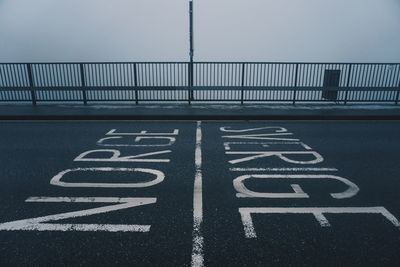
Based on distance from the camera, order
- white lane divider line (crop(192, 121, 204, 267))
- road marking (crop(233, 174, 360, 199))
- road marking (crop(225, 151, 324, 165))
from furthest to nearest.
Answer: road marking (crop(225, 151, 324, 165)) → road marking (crop(233, 174, 360, 199)) → white lane divider line (crop(192, 121, 204, 267))

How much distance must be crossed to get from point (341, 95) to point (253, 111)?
3926 mm

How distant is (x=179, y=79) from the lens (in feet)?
33.4

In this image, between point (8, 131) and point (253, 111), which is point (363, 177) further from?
point (8, 131)

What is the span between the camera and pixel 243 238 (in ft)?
9.80

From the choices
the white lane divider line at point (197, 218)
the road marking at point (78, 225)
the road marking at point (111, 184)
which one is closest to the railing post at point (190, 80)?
the white lane divider line at point (197, 218)

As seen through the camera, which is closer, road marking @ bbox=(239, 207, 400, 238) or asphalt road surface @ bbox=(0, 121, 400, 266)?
asphalt road surface @ bbox=(0, 121, 400, 266)

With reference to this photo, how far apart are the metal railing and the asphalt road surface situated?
11.8 ft

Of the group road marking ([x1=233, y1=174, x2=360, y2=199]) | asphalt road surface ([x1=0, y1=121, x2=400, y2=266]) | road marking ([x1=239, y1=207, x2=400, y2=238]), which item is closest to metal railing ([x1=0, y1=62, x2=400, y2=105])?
asphalt road surface ([x1=0, y1=121, x2=400, y2=266])

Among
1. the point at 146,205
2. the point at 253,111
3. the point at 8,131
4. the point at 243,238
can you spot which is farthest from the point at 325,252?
the point at 8,131

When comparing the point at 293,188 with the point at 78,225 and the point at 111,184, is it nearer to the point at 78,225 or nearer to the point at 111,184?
the point at 111,184

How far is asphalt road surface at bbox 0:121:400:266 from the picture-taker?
9.11ft

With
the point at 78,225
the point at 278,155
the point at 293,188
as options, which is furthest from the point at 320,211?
the point at 78,225

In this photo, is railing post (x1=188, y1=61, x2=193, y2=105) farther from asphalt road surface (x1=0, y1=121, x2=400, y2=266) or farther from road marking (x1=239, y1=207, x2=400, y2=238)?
road marking (x1=239, y1=207, x2=400, y2=238)

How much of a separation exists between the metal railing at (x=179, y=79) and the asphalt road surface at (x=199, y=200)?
11.8ft
